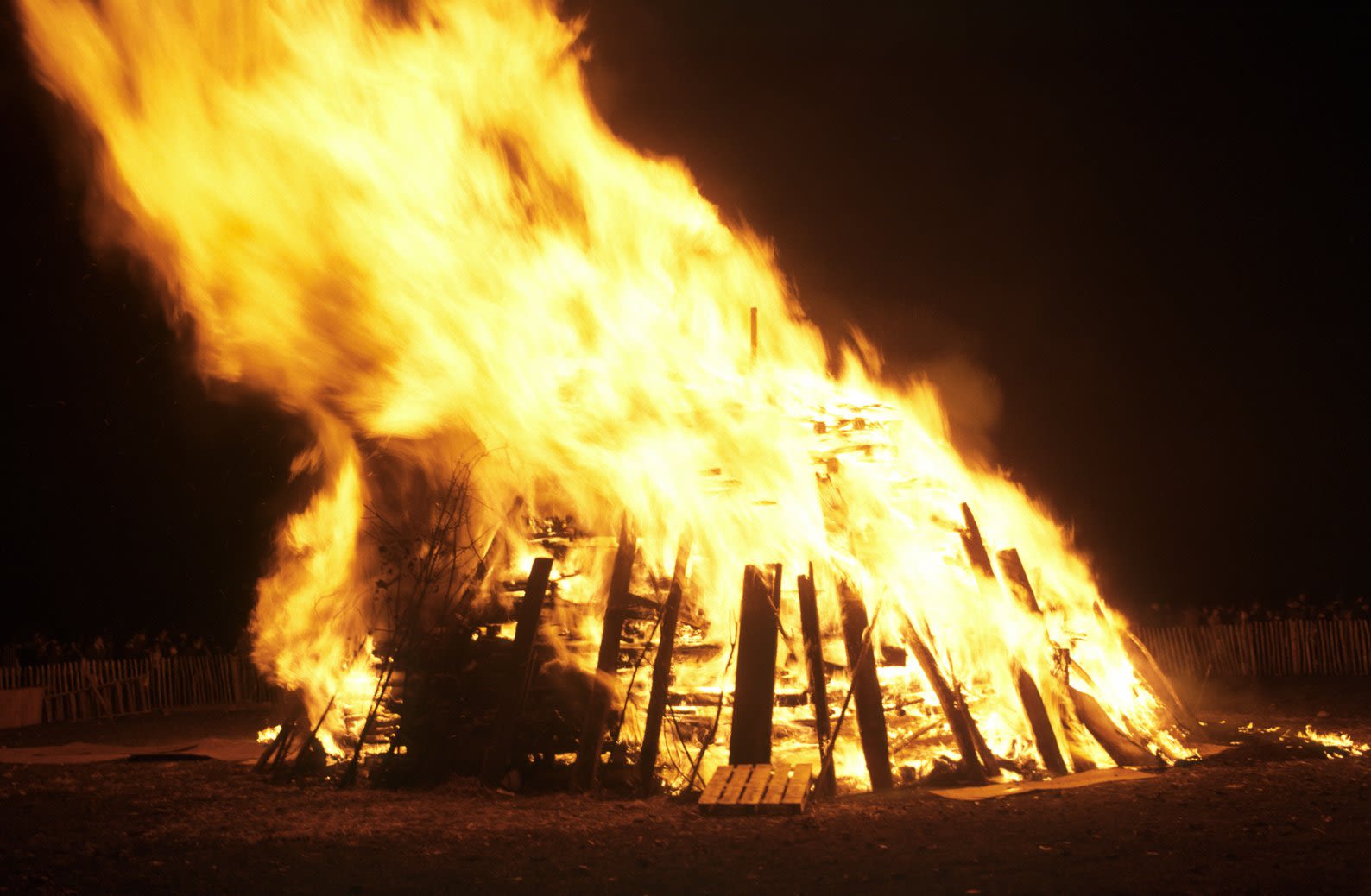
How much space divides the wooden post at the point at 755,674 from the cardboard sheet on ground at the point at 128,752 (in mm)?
5055

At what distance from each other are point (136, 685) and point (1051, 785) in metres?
15.0

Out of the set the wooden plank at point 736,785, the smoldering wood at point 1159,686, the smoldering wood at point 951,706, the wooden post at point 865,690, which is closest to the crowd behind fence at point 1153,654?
the smoldering wood at point 1159,686

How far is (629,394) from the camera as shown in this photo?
34.7ft

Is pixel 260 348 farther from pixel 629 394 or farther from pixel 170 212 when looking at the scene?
pixel 629 394

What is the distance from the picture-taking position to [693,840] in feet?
23.0

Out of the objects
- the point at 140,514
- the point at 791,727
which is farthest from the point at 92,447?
the point at 791,727

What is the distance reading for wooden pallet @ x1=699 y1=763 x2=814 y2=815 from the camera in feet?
25.3

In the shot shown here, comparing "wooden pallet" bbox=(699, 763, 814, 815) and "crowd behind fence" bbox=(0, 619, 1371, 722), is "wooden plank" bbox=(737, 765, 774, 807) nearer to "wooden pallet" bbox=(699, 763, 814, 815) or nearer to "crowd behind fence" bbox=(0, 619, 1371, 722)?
"wooden pallet" bbox=(699, 763, 814, 815)

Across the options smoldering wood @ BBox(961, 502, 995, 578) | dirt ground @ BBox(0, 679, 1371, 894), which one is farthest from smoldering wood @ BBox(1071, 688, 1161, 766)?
smoldering wood @ BBox(961, 502, 995, 578)

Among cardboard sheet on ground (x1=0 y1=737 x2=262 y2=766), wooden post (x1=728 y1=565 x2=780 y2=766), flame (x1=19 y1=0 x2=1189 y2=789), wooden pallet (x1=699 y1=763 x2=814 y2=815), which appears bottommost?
wooden pallet (x1=699 y1=763 x2=814 y2=815)

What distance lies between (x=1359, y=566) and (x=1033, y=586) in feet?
94.2

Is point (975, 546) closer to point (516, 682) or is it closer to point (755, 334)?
point (755, 334)

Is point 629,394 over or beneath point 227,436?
beneath

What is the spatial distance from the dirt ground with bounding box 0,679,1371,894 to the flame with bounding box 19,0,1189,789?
1.28 m
